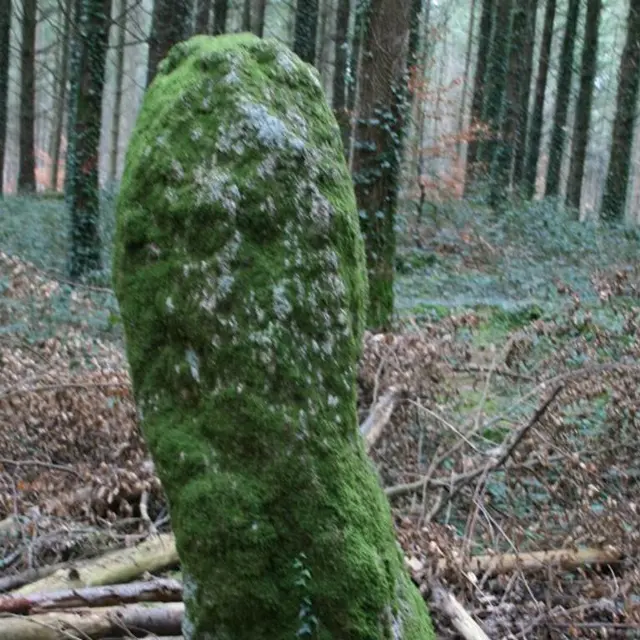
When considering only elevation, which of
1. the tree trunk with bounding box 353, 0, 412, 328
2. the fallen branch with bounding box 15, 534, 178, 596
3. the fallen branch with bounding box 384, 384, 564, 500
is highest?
the tree trunk with bounding box 353, 0, 412, 328

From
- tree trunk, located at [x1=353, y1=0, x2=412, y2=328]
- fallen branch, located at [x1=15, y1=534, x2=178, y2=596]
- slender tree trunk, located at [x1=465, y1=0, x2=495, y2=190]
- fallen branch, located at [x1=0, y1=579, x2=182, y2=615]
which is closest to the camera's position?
fallen branch, located at [x1=0, y1=579, x2=182, y2=615]

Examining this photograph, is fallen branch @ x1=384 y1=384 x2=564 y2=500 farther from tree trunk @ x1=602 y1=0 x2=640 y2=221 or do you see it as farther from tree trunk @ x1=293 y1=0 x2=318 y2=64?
tree trunk @ x1=602 y1=0 x2=640 y2=221

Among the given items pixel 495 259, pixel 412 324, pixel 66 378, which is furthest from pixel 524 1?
pixel 66 378

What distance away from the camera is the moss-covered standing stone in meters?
2.98

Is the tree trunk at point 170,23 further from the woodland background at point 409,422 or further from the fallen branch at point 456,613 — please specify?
the fallen branch at point 456,613

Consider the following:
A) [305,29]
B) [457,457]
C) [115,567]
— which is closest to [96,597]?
[115,567]

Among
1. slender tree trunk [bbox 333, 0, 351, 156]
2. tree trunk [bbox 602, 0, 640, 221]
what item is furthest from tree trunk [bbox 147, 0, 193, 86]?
tree trunk [bbox 602, 0, 640, 221]

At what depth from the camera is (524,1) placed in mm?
23516

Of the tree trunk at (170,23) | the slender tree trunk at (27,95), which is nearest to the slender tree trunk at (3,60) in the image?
the slender tree trunk at (27,95)

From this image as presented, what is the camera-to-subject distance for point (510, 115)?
2281 cm

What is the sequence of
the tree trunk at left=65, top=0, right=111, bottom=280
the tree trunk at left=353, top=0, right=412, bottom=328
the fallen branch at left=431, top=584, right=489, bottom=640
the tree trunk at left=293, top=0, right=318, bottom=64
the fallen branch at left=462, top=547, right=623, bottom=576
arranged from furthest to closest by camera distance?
the tree trunk at left=293, top=0, right=318, bottom=64
the tree trunk at left=65, top=0, right=111, bottom=280
the tree trunk at left=353, top=0, right=412, bottom=328
the fallen branch at left=462, top=547, right=623, bottom=576
the fallen branch at left=431, top=584, right=489, bottom=640

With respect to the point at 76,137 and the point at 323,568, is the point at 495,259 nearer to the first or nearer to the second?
the point at 76,137

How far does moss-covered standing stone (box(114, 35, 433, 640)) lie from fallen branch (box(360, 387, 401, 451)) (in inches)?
128

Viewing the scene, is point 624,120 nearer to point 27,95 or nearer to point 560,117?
point 560,117
